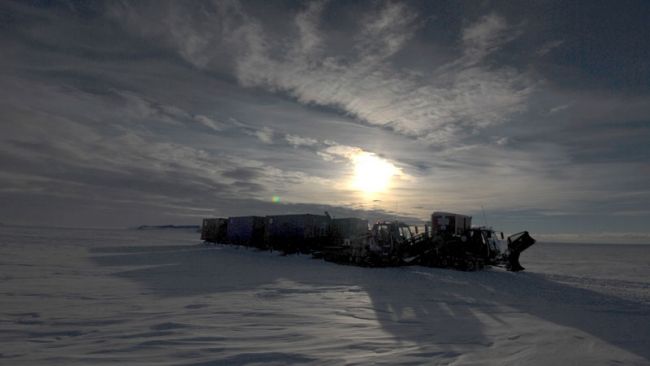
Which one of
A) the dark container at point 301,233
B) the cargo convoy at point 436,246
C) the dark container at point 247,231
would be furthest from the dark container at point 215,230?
the cargo convoy at point 436,246

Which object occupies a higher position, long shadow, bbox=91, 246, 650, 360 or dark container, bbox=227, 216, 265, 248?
dark container, bbox=227, 216, 265, 248

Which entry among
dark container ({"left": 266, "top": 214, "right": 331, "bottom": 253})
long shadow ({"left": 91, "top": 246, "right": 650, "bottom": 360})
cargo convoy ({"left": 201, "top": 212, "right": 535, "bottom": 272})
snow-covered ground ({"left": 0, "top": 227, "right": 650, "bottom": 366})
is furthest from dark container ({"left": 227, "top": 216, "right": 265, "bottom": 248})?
snow-covered ground ({"left": 0, "top": 227, "right": 650, "bottom": 366})

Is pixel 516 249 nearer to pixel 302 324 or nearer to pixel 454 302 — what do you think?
pixel 454 302

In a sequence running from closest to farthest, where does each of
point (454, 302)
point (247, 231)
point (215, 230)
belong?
point (454, 302)
point (247, 231)
point (215, 230)

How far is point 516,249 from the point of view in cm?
2527

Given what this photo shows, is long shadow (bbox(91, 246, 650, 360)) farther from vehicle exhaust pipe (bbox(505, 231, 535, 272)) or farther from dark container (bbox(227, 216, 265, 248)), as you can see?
dark container (bbox(227, 216, 265, 248))

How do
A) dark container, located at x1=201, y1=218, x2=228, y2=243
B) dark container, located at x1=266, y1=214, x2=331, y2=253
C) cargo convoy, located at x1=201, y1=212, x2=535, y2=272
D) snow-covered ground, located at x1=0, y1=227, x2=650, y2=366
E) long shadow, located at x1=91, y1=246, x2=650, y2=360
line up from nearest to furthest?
snow-covered ground, located at x1=0, y1=227, x2=650, y2=366, long shadow, located at x1=91, y1=246, x2=650, y2=360, cargo convoy, located at x1=201, y1=212, x2=535, y2=272, dark container, located at x1=266, y1=214, x2=331, y2=253, dark container, located at x1=201, y1=218, x2=228, y2=243

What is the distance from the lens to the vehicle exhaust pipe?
983 inches

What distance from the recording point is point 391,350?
6574 mm

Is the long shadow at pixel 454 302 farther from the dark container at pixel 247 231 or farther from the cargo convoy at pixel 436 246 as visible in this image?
the dark container at pixel 247 231

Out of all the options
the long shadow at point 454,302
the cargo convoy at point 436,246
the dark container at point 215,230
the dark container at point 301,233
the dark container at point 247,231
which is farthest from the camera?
the dark container at point 215,230

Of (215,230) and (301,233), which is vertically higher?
(301,233)

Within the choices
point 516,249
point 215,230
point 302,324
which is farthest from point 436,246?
point 215,230

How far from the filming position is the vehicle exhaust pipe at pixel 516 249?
25.0m
